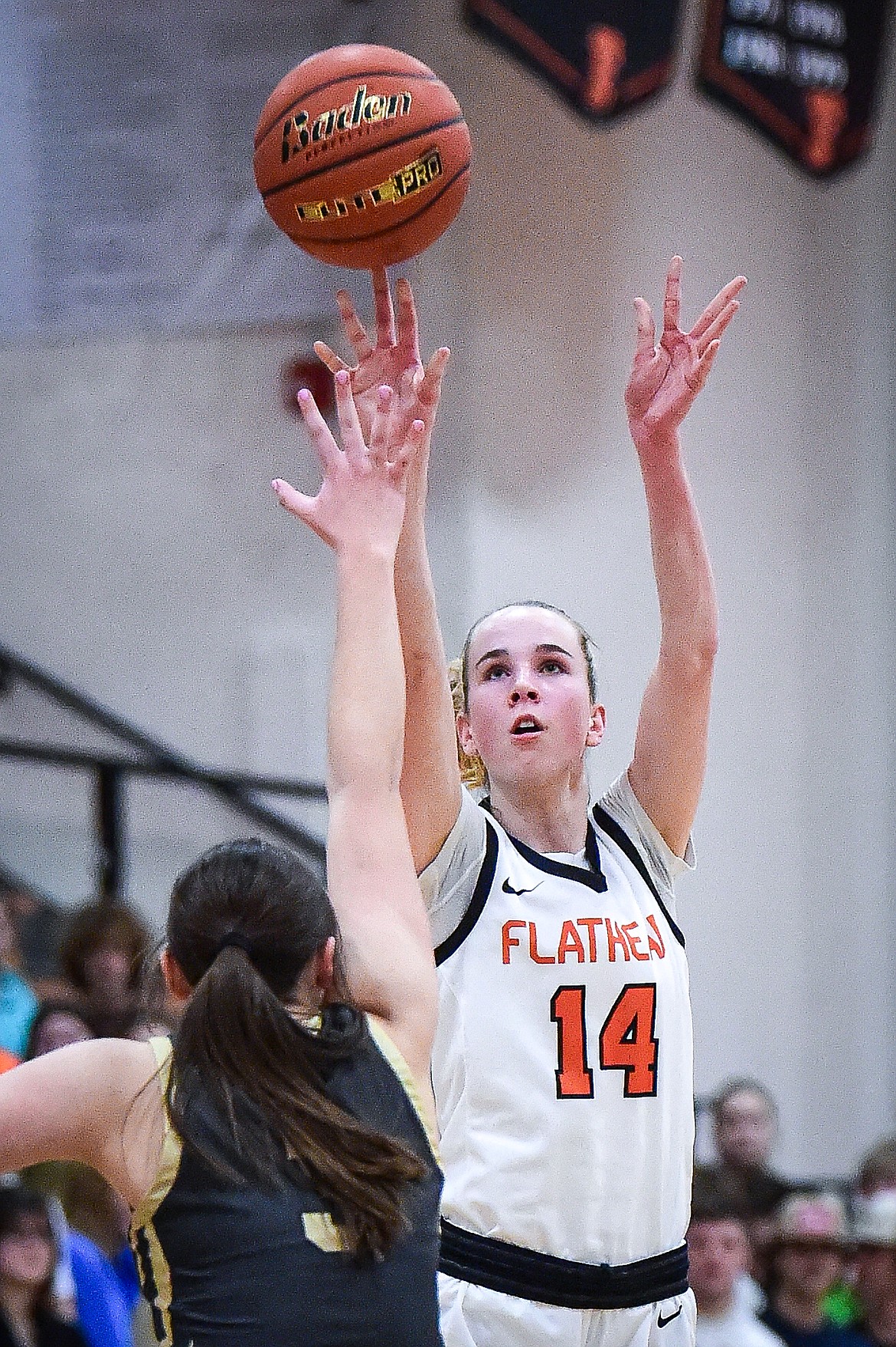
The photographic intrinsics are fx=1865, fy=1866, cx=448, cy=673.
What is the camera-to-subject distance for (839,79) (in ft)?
23.6

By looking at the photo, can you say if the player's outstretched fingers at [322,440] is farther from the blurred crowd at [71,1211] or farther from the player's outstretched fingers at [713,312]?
the blurred crowd at [71,1211]

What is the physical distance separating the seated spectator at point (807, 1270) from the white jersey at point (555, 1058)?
2652 millimetres

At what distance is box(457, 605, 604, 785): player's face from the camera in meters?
2.98

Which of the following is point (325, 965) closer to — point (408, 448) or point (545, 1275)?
point (408, 448)

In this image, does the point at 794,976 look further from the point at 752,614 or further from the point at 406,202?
the point at 406,202

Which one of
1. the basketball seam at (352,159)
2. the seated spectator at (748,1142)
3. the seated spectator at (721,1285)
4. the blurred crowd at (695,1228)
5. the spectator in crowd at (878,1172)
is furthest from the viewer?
the spectator in crowd at (878,1172)

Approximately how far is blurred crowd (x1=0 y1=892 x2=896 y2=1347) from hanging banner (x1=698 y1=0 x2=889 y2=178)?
3.64 metres

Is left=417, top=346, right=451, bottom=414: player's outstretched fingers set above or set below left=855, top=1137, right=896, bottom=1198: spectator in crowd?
above

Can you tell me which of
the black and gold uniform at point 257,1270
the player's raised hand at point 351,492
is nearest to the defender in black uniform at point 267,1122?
the black and gold uniform at point 257,1270

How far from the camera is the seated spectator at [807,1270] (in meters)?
5.32

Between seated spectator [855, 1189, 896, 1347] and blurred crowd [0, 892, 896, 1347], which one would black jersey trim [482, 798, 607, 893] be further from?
seated spectator [855, 1189, 896, 1347]

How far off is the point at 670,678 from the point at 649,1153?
0.76 metres

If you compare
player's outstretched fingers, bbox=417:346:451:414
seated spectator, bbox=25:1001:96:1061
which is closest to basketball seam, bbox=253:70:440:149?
player's outstretched fingers, bbox=417:346:451:414

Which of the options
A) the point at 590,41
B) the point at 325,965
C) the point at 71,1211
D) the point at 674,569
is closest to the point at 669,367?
the point at 674,569
